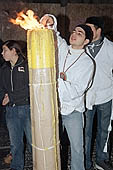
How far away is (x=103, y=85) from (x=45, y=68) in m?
1.14

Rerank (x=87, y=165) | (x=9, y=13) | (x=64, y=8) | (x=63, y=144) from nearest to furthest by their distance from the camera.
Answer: (x=87, y=165) < (x=63, y=144) < (x=9, y=13) < (x=64, y=8)

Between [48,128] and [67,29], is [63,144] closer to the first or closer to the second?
[48,128]

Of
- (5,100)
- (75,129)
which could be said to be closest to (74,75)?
(75,129)

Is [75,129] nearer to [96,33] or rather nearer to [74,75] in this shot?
[74,75]

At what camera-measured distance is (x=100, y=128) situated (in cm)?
279

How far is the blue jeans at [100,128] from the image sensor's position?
2.60m

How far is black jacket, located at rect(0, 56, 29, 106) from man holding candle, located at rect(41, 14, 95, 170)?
1.58ft

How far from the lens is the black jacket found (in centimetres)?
244

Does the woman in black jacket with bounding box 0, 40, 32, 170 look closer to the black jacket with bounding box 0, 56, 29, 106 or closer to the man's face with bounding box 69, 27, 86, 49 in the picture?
the black jacket with bounding box 0, 56, 29, 106

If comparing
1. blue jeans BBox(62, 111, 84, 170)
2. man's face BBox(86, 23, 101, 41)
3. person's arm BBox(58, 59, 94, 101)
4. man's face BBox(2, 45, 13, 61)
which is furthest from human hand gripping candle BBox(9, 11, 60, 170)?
man's face BBox(86, 23, 101, 41)

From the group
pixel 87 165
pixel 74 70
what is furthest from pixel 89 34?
pixel 87 165

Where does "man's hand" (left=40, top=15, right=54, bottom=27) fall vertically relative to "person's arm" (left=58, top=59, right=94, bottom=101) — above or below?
above

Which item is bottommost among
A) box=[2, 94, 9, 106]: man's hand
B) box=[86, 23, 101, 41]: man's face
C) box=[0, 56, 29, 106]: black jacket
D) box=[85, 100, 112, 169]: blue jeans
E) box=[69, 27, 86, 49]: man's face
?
box=[85, 100, 112, 169]: blue jeans

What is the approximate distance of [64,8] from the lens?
5.06 metres
